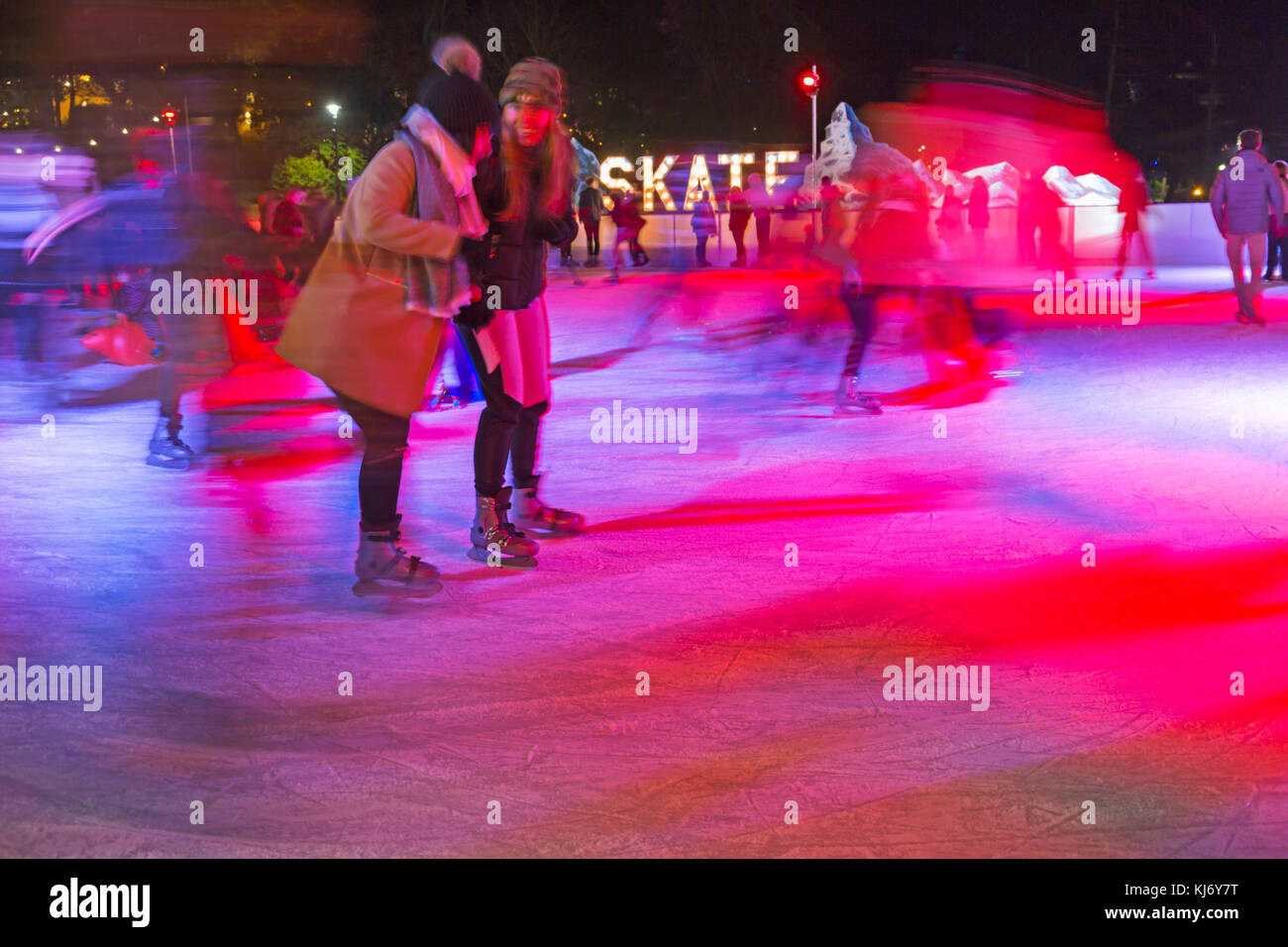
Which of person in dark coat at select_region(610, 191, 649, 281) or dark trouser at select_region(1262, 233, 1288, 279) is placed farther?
person in dark coat at select_region(610, 191, 649, 281)

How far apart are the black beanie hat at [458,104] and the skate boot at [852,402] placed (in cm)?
436

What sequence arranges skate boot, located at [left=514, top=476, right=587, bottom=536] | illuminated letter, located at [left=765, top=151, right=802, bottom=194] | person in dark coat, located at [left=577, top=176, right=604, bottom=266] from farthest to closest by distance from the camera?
illuminated letter, located at [left=765, top=151, right=802, bottom=194] < person in dark coat, located at [left=577, top=176, right=604, bottom=266] < skate boot, located at [left=514, top=476, right=587, bottom=536]

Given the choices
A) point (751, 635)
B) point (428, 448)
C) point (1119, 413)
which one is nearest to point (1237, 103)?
point (1119, 413)

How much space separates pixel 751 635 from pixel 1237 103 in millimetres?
38226

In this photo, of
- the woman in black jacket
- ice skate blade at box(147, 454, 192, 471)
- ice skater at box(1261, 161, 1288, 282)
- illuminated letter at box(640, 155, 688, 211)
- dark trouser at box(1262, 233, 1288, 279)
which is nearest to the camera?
the woman in black jacket

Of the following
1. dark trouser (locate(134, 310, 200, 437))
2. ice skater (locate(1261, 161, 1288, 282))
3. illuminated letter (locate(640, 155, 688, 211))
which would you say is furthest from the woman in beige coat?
illuminated letter (locate(640, 155, 688, 211))

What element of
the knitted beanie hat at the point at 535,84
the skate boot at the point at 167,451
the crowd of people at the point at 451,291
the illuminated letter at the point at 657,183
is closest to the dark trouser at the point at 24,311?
the skate boot at the point at 167,451

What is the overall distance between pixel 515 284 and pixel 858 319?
13.4 ft

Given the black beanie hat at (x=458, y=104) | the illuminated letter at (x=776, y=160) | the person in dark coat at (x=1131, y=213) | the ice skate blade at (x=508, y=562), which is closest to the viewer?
the black beanie hat at (x=458, y=104)

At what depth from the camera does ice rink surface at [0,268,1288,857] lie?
2.73m

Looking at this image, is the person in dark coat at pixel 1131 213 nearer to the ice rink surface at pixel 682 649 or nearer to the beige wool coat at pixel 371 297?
the ice rink surface at pixel 682 649

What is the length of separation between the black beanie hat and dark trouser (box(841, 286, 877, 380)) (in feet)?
14.6

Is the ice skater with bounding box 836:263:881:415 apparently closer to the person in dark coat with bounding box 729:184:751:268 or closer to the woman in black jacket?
the woman in black jacket

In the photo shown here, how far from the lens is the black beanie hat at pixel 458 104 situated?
420 centimetres
